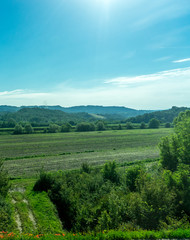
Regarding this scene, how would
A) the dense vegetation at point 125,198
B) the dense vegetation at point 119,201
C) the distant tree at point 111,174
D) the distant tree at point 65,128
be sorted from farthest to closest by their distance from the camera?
the distant tree at point 65,128, the distant tree at point 111,174, the dense vegetation at point 125,198, the dense vegetation at point 119,201

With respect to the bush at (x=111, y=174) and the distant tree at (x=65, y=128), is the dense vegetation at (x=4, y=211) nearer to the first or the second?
the bush at (x=111, y=174)

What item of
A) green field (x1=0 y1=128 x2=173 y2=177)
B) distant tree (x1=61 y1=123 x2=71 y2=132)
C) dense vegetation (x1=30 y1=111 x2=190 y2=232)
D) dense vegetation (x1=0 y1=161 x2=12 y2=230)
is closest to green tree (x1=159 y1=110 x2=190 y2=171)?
dense vegetation (x1=30 y1=111 x2=190 y2=232)

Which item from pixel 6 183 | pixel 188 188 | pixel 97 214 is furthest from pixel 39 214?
pixel 188 188

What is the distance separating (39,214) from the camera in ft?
64.3

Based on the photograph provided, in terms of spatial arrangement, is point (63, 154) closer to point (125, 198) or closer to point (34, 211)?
point (34, 211)

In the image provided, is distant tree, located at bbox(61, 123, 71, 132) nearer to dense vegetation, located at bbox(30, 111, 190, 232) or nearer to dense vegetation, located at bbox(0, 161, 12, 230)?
dense vegetation, located at bbox(30, 111, 190, 232)

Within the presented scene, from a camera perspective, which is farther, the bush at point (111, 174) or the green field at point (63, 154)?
the green field at point (63, 154)

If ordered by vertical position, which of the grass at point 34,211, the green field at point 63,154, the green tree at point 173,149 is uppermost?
the green tree at point 173,149

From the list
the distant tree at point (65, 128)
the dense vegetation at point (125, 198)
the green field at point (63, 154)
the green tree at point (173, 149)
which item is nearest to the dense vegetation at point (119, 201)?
the dense vegetation at point (125, 198)

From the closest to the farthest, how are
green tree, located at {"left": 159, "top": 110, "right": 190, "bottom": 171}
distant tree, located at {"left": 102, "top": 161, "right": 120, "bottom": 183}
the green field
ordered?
1. distant tree, located at {"left": 102, "top": 161, "right": 120, "bottom": 183}
2. green tree, located at {"left": 159, "top": 110, "right": 190, "bottom": 171}
3. the green field

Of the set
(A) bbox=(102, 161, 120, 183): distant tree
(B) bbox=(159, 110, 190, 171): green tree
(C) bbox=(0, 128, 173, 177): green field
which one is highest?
(B) bbox=(159, 110, 190, 171): green tree

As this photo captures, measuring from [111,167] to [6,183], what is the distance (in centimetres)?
1428

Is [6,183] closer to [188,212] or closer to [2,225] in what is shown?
[2,225]

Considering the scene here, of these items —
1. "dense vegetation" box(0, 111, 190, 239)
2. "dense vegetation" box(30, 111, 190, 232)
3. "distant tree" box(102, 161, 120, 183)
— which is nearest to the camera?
"dense vegetation" box(0, 111, 190, 239)
